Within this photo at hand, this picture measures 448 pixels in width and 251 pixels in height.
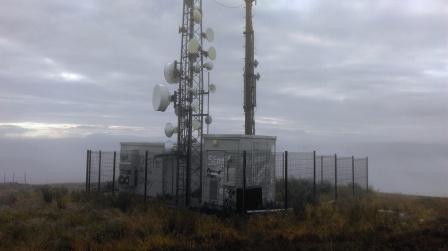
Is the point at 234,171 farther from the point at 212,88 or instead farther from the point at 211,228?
the point at 212,88

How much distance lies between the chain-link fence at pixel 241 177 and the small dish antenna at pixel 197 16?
6.08 m

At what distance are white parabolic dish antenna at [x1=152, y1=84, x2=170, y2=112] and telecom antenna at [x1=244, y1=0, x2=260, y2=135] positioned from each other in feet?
29.3

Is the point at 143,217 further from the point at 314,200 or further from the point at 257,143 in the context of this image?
the point at 314,200

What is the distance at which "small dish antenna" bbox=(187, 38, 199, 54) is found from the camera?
1920 centimetres

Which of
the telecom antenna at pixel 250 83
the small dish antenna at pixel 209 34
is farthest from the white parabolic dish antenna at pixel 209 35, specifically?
the telecom antenna at pixel 250 83

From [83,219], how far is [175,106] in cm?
713

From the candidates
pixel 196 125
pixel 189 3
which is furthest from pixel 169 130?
pixel 189 3

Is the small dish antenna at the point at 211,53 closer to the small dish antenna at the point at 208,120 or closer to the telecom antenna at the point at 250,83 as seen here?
the small dish antenna at the point at 208,120

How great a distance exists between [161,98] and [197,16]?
3.92 m

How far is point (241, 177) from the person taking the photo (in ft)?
55.5

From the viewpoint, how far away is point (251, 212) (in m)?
15.7

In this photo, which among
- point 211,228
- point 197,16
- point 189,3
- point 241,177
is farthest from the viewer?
point 189,3

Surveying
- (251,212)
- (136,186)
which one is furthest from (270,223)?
(136,186)

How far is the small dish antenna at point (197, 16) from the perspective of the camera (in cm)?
1978
